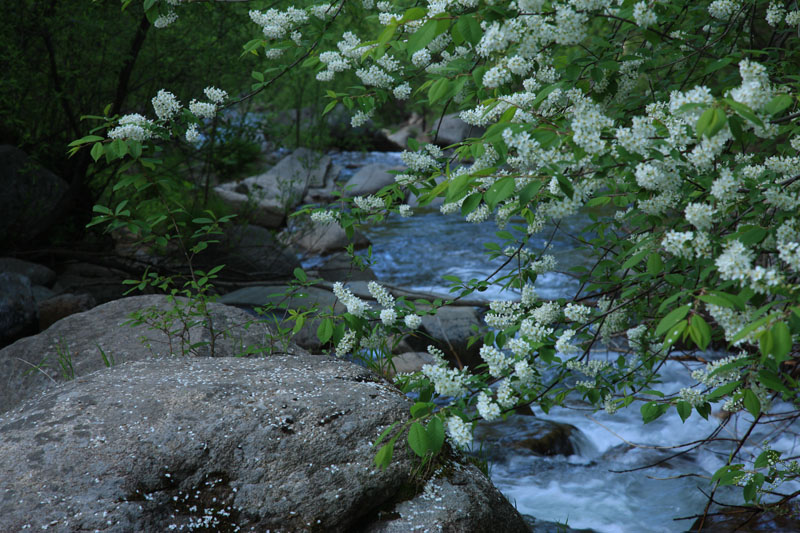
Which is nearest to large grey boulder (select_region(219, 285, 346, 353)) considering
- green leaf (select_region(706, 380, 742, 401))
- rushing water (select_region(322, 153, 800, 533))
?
rushing water (select_region(322, 153, 800, 533))

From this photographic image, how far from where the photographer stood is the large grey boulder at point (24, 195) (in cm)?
643

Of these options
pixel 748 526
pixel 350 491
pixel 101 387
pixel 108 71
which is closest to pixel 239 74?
pixel 108 71

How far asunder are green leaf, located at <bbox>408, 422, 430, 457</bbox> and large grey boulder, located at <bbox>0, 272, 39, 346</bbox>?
5.04 metres

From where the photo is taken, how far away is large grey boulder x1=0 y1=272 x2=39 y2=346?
17.8 feet

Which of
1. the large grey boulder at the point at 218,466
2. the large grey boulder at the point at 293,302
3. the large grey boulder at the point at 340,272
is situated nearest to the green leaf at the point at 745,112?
the large grey boulder at the point at 218,466

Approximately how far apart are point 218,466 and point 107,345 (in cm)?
218

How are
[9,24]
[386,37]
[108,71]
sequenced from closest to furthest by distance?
[386,37]
[9,24]
[108,71]

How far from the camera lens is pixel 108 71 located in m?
6.91

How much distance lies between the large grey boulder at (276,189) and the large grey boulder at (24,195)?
2.38 meters

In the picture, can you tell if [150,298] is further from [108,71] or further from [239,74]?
[239,74]

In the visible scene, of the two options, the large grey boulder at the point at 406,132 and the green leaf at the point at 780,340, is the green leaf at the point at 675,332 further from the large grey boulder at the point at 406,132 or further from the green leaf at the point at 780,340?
the large grey boulder at the point at 406,132

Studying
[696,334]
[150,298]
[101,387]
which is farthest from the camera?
A: [150,298]

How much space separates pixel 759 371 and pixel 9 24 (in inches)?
275

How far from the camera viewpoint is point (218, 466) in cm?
244
